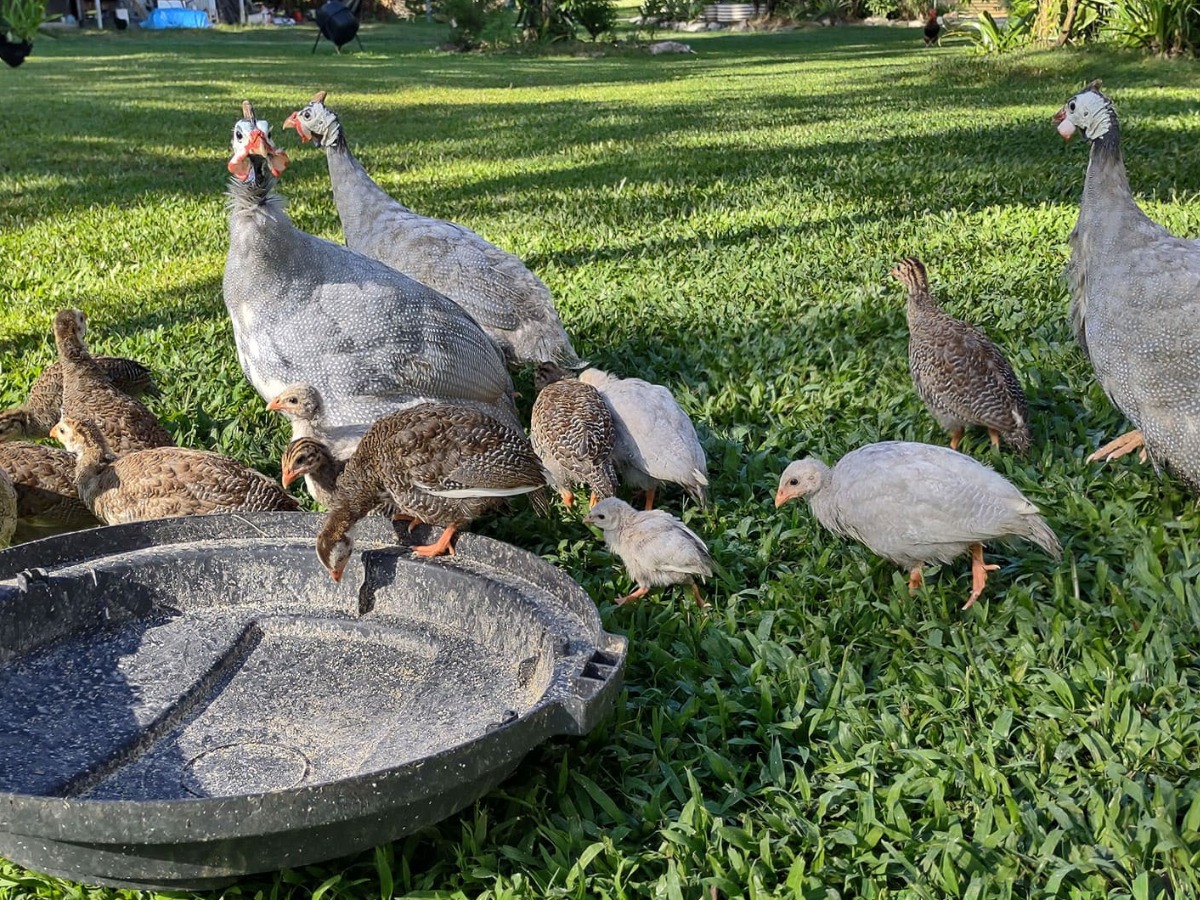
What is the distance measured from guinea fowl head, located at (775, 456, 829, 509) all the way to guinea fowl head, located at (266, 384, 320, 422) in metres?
1.73

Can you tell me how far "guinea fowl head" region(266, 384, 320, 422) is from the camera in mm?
4527

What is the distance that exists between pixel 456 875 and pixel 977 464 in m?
2.05

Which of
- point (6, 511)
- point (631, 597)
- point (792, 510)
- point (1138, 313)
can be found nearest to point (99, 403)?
point (6, 511)

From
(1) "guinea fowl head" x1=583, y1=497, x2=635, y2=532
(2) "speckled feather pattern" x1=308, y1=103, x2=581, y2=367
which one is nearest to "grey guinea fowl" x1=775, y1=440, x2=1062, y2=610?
(1) "guinea fowl head" x1=583, y1=497, x2=635, y2=532

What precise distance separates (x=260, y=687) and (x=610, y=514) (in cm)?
131

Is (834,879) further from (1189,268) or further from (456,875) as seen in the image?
(1189,268)

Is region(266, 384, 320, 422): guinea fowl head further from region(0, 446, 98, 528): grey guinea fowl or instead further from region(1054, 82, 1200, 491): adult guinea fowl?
region(1054, 82, 1200, 491): adult guinea fowl

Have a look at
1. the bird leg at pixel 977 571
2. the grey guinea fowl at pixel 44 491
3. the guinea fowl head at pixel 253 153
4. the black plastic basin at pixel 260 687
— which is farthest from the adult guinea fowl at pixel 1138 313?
the grey guinea fowl at pixel 44 491

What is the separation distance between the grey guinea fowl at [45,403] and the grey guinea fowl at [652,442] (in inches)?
90.2

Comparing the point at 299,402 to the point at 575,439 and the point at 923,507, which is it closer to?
the point at 575,439

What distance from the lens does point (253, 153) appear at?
4617mm

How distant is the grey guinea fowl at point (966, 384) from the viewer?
473cm

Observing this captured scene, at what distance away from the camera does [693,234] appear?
9.18m

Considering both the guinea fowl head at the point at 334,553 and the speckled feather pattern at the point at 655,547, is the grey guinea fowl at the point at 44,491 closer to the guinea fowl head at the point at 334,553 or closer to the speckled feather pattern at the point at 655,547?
the guinea fowl head at the point at 334,553
